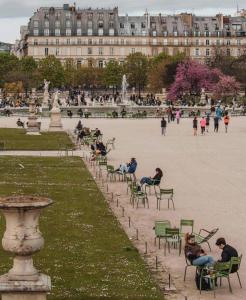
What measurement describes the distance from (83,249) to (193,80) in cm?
11872

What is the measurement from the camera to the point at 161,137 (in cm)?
6612

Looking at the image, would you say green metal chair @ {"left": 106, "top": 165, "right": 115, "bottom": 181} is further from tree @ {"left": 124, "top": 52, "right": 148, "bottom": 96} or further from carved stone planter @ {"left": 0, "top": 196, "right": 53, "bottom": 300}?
tree @ {"left": 124, "top": 52, "right": 148, "bottom": 96}

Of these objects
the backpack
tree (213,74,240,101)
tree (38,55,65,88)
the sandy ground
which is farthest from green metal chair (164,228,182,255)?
tree (38,55,65,88)

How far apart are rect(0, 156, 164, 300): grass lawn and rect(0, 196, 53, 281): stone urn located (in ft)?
12.4

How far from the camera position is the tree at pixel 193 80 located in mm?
138875

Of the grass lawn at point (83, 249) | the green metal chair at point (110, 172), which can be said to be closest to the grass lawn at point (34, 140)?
the green metal chair at point (110, 172)

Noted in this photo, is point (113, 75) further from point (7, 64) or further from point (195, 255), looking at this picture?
point (195, 255)

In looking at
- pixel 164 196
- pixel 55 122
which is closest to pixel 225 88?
pixel 55 122

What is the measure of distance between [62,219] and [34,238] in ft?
43.8

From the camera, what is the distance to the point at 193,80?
140750 millimetres

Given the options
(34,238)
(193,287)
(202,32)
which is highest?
(202,32)

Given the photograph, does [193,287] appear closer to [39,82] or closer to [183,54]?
[39,82]

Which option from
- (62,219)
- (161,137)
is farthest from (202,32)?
(62,219)

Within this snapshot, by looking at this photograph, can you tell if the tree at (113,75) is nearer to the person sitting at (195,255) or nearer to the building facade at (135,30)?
the building facade at (135,30)
